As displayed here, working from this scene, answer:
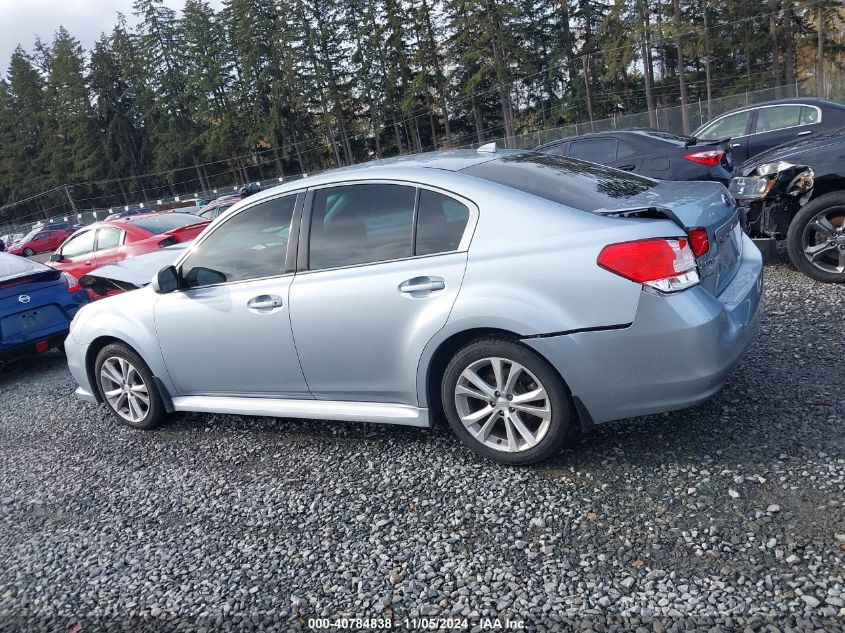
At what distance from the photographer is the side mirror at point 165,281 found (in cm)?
427

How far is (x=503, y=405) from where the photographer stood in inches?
133

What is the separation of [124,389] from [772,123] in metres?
10.1

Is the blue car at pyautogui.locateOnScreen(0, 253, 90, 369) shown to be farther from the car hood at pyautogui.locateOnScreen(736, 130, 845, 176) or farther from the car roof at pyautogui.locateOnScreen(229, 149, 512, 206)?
the car hood at pyautogui.locateOnScreen(736, 130, 845, 176)

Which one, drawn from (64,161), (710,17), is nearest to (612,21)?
(710,17)

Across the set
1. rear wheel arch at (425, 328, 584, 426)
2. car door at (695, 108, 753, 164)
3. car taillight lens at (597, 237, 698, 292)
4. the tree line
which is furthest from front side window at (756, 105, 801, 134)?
the tree line

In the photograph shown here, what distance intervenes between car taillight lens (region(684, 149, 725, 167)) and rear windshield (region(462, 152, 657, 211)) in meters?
5.19

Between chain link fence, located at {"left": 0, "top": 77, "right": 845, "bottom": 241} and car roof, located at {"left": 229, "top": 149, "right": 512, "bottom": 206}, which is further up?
car roof, located at {"left": 229, "top": 149, "right": 512, "bottom": 206}

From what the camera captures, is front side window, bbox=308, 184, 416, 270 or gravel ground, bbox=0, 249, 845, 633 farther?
front side window, bbox=308, 184, 416, 270

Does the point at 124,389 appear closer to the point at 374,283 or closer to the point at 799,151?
the point at 374,283

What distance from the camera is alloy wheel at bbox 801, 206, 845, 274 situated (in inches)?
220

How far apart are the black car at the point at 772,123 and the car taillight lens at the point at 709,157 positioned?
1551 millimetres

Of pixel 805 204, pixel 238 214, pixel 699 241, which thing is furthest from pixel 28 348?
pixel 805 204

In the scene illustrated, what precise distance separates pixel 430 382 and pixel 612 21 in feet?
157

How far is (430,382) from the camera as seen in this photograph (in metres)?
3.54
